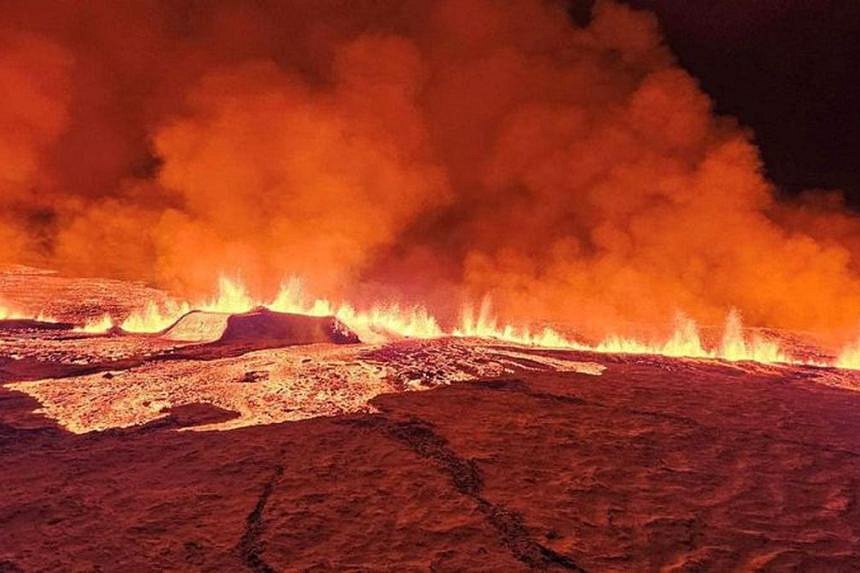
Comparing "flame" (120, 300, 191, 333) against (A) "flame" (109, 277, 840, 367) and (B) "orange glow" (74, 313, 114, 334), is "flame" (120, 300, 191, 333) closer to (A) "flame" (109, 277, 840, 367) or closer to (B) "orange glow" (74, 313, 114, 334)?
(A) "flame" (109, 277, 840, 367)

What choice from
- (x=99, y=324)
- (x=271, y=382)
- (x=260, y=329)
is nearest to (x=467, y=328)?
(x=260, y=329)

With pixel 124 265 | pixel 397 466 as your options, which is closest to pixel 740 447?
pixel 397 466

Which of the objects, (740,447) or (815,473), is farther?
(740,447)

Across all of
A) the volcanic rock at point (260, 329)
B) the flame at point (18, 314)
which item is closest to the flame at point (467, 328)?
the volcanic rock at point (260, 329)

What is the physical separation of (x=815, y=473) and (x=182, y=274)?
18432 mm

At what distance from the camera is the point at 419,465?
3.84 m

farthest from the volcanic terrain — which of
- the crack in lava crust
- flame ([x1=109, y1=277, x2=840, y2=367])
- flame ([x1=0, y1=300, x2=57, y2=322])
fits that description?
flame ([x1=0, y1=300, x2=57, y2=322])

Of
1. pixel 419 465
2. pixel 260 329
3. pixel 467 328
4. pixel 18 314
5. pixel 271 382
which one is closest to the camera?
pixel 419 465

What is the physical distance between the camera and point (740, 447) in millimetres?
4344

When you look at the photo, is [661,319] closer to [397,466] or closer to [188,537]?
[397,466]

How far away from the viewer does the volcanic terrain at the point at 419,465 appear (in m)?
2.93

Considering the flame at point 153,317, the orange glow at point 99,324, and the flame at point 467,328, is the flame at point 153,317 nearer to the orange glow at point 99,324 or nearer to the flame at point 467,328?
the flame at point 467,328

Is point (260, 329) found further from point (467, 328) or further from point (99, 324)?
point (467, 328)

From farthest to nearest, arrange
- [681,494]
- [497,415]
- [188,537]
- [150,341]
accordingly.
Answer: [150,341] → [497,415] → [681,494] → [188,537]
